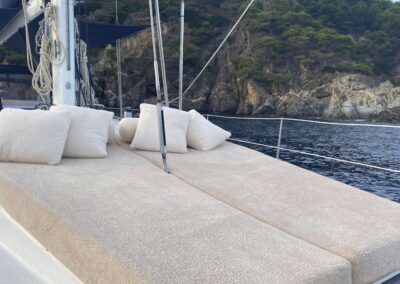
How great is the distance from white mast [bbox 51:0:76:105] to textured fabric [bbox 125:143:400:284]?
0.96 m

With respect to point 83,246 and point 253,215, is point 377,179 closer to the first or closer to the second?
point 253,215

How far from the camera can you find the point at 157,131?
199 cm

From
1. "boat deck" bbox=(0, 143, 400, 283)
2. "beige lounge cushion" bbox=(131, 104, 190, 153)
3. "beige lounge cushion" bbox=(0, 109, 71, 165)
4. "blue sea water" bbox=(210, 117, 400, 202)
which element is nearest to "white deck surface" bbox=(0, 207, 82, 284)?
"boat deck" bbox=(0, 143, 400, 283)

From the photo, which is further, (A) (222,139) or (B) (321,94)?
(B) (321,94)

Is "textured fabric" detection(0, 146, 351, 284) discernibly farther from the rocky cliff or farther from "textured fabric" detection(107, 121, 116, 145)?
the rocky cliff

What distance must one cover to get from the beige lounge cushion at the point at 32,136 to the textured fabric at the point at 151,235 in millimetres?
143

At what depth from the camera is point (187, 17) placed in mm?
29875

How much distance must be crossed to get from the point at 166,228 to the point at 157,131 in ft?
3.61

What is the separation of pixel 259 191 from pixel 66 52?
5.63 ft

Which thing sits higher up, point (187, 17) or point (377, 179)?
point (187, 17)

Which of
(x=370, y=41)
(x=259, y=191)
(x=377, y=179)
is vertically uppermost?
(x=370, y=41)

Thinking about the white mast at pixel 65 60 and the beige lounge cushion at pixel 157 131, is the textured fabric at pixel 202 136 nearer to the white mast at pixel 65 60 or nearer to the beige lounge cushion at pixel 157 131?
the beige lounge cushion at pixel 157 131

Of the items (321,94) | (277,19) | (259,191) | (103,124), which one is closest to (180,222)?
(259,191)

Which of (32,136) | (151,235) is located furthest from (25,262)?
(32,136)
